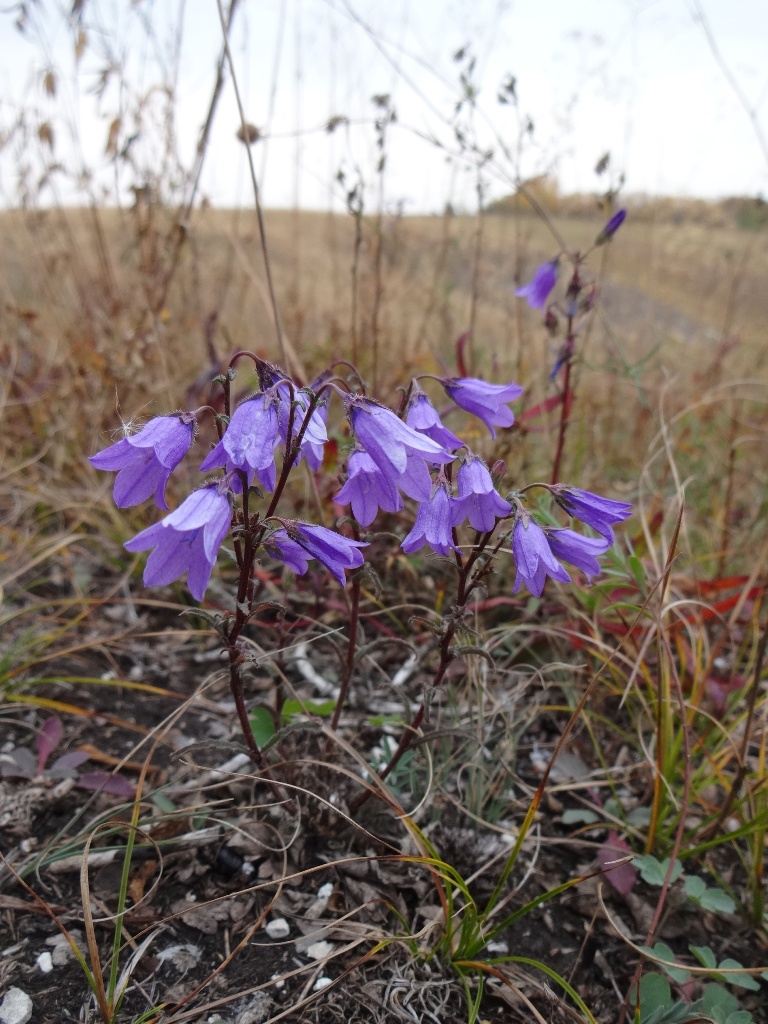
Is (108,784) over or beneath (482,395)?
beneath

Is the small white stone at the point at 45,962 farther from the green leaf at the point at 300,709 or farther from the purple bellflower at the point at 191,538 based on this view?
the purple bellflower at the point at 191,538

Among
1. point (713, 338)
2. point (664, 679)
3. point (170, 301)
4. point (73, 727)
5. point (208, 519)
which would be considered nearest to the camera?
point (208, 519)

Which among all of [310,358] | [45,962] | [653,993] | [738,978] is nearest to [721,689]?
[738,978]

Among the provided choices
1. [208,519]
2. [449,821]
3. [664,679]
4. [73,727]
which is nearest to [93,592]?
[73,727]

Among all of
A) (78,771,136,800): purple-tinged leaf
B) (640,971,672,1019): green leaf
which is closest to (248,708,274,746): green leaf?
(78,771,136,800): purple-tinged leaf

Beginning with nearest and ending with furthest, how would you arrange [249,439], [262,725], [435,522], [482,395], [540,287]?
[249,439] → [435,522] → [482,395] → [262,725] → [540,287]

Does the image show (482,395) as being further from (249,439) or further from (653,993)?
(653,993)

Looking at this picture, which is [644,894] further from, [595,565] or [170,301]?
[170,301]

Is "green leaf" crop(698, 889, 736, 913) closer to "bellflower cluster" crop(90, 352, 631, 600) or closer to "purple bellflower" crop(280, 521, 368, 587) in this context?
"bellflower cluster" crop(90, 352, 631, 600)
